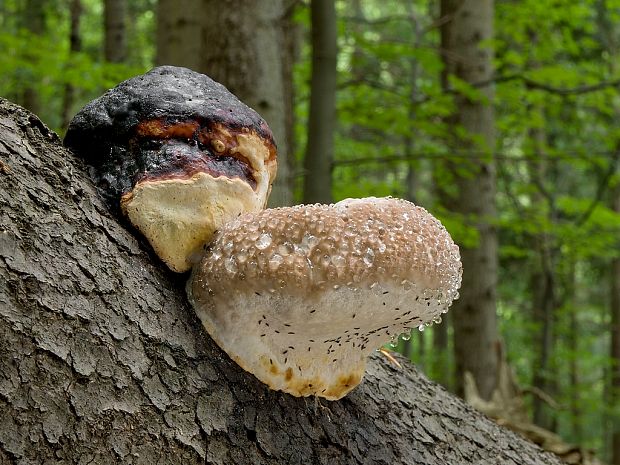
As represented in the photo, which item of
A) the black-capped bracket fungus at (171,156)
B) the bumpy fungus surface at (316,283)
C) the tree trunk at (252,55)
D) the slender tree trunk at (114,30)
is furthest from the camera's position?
the slender tree trunk at (114,30)

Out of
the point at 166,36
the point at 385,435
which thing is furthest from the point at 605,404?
the point at 385,435

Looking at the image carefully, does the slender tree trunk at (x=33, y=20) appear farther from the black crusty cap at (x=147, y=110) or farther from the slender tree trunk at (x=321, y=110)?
the black crusty cap at (x=147, y=110)

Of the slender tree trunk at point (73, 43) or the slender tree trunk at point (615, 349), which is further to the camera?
the slender tree trunk at point (615, 349)

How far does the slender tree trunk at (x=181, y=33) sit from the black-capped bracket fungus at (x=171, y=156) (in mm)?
3353

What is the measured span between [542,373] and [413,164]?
15.9ft

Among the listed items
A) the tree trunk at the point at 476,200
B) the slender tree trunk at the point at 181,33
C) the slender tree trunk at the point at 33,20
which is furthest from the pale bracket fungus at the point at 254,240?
the slender tree trunk at the point at 33,20

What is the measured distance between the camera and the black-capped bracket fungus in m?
1.29

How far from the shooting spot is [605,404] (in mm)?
11148

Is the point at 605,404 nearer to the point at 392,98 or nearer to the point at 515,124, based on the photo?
the point at 515,124

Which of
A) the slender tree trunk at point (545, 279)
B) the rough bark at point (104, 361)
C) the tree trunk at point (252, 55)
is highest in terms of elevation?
the tree trunk at point (252, 55)

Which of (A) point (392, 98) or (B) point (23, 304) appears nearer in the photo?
(B) point (23, 304)

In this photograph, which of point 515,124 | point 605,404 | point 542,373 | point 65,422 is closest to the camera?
point 65,422

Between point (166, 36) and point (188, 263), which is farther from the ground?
point (166, 36)

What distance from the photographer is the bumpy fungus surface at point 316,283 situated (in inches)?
45.8
